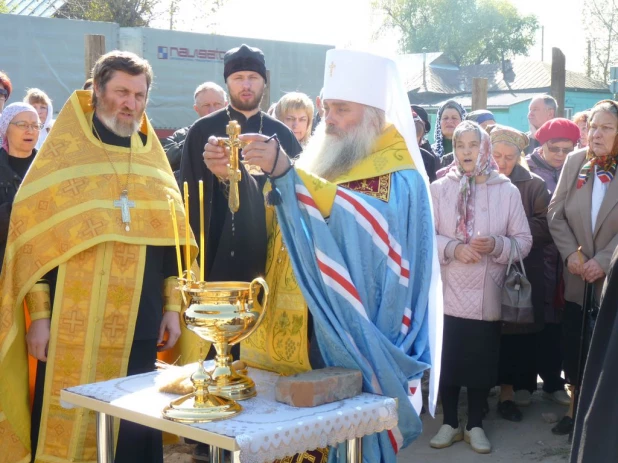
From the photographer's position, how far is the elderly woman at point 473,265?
5.51m

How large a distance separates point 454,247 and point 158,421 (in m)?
3.12

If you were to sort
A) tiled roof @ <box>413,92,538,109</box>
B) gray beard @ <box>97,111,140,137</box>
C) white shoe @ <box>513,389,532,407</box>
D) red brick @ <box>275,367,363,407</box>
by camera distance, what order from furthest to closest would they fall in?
tiled roof @ <box>413,92,538,109</box> < white shoe @ <box>513,389,532,407</box> < gray beard @ <box>97,111,140,137</box> < red brick @ <box>275,367,363,407</box>

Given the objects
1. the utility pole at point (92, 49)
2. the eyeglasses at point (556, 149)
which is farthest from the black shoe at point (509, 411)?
the utility pole at point (92, 49)

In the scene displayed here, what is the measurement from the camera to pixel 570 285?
18.7 feet

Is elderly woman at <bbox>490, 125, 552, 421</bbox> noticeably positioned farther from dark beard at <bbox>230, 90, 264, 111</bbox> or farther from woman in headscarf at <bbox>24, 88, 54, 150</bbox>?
woman in headscarf at <bbox>24, 88, 54, 150</bbox>

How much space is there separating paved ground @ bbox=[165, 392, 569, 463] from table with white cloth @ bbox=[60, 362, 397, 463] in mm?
2394

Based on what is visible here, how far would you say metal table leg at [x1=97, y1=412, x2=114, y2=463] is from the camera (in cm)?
311

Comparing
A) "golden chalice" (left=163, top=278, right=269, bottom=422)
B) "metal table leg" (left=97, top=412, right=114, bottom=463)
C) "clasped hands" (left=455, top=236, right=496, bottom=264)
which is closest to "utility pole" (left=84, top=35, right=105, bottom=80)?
"clasped hands" (left=455, top=236, right=496, bottom=264)

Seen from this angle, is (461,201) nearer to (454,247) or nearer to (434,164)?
(454,247)

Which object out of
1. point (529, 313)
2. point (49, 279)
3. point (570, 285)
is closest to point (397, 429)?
point (49, 279)

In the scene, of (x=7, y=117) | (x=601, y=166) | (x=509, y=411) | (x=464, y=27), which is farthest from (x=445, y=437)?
(x=464, y=27)

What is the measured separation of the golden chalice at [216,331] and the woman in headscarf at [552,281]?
3.61 metres

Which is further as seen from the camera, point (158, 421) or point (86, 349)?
point (86, 349)

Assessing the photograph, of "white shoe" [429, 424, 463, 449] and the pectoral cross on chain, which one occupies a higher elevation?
the pectoral cross on chain
